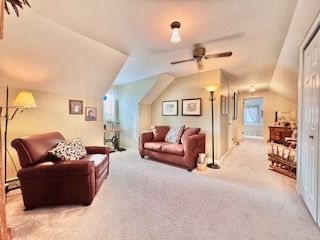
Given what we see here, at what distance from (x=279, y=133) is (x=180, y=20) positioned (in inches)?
250

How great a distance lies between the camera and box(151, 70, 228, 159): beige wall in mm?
3957

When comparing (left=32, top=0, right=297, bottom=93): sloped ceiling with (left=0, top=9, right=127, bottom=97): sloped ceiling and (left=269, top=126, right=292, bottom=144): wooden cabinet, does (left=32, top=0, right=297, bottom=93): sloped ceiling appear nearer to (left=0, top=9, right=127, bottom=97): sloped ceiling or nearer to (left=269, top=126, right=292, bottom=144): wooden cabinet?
(left=0, top=9, right=127, bottom=97): sloped ceiling

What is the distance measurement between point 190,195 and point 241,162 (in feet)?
7.55

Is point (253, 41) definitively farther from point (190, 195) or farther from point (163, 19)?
point (190, 195)

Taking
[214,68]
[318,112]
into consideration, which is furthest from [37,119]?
[318,112]

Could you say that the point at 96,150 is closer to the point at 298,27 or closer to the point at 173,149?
the point at 173,149

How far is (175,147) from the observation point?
3.58 meters

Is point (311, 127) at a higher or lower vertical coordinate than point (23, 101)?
lower

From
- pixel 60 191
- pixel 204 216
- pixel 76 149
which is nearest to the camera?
pixel 204 216

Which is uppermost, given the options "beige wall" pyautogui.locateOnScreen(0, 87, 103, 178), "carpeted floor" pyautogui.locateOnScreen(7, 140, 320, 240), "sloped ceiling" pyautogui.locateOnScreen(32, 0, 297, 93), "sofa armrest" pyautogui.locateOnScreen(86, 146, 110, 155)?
"sloped ceiling" pyautogui.locateOnScreen(32, 0, 297, 93)

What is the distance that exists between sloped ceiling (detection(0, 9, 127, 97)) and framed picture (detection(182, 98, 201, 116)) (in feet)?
6.62

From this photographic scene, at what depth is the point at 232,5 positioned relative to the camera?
1711 millimetres

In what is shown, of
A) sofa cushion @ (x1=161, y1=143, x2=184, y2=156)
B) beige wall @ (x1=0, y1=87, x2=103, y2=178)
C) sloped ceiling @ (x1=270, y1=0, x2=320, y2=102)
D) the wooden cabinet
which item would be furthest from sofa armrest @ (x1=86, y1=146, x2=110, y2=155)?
the wooden cabinet

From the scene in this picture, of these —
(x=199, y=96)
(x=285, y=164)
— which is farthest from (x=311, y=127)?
(x=199, y=96)
